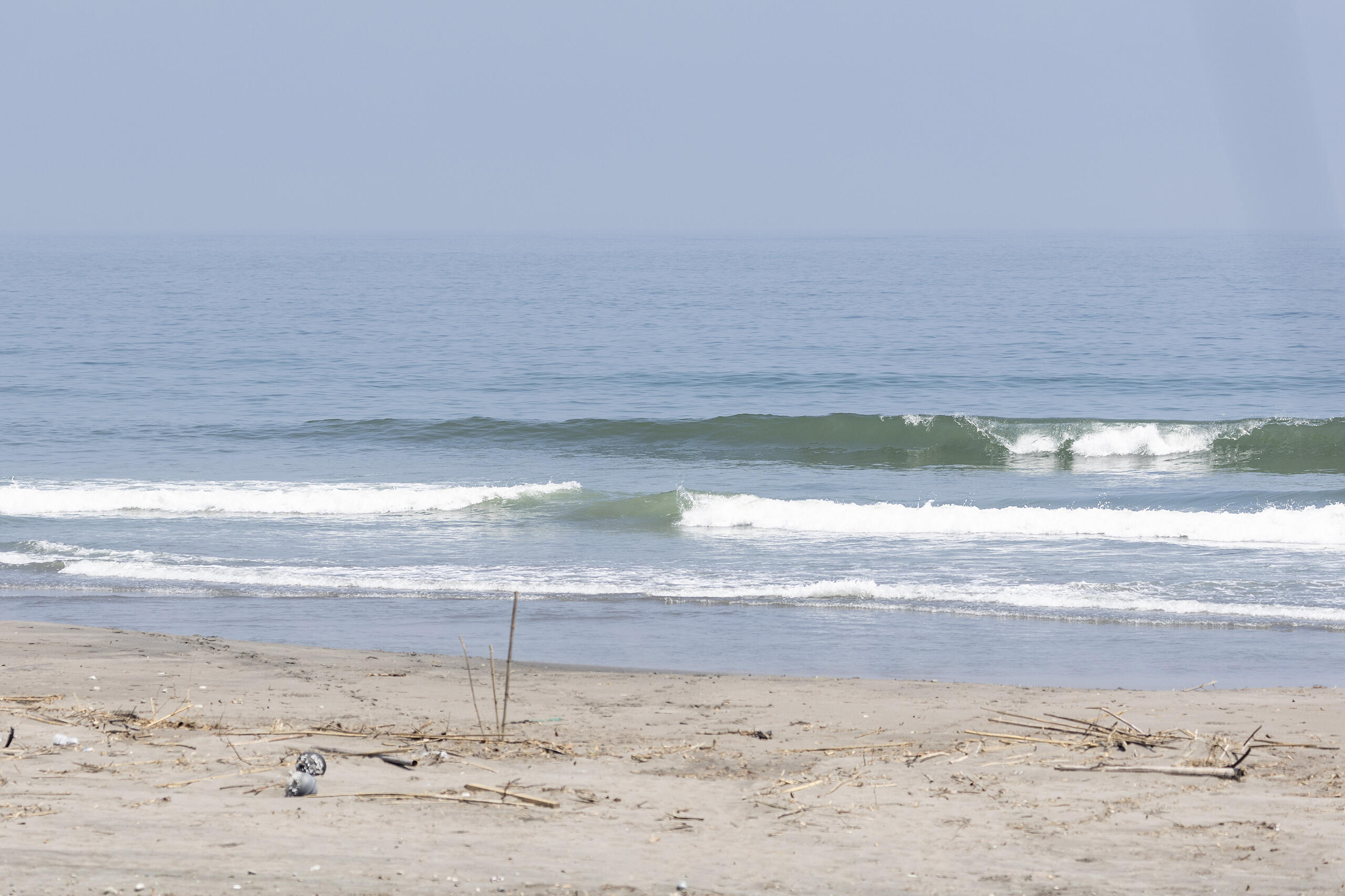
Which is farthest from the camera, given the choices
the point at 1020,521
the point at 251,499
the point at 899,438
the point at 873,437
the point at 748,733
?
the point at 873,437

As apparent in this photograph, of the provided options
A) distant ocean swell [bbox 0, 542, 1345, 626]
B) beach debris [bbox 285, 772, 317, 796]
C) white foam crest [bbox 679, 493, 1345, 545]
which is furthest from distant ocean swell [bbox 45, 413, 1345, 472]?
beach debris [bbox 285, 772, 317, 796]

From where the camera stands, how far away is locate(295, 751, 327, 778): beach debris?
5441 mm

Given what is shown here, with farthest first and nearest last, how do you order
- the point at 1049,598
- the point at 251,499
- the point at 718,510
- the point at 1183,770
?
the point at 251,499 → the point at 718,510 → the point at 1049,598 → the point at 1183,770

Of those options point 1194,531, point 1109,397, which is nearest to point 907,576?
point 1194,531

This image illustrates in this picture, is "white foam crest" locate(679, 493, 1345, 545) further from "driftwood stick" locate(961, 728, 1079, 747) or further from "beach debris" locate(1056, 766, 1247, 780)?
"beach debris" locate(1056, 766, 1247, 780)

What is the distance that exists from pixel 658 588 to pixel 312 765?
21.8ft

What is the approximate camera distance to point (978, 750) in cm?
620

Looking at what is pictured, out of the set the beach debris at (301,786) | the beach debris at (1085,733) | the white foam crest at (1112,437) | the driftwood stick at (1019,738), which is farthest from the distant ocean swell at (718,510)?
the beach debris at (301,786)

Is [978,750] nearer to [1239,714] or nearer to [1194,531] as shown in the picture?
[1239,714]

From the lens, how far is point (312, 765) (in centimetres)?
547

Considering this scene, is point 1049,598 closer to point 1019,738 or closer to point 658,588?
point 658,588

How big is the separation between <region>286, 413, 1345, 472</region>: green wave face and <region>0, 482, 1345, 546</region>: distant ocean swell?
17.2 ft

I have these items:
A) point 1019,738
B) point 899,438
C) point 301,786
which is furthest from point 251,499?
point 1019,738

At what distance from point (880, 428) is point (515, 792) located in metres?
19.2
